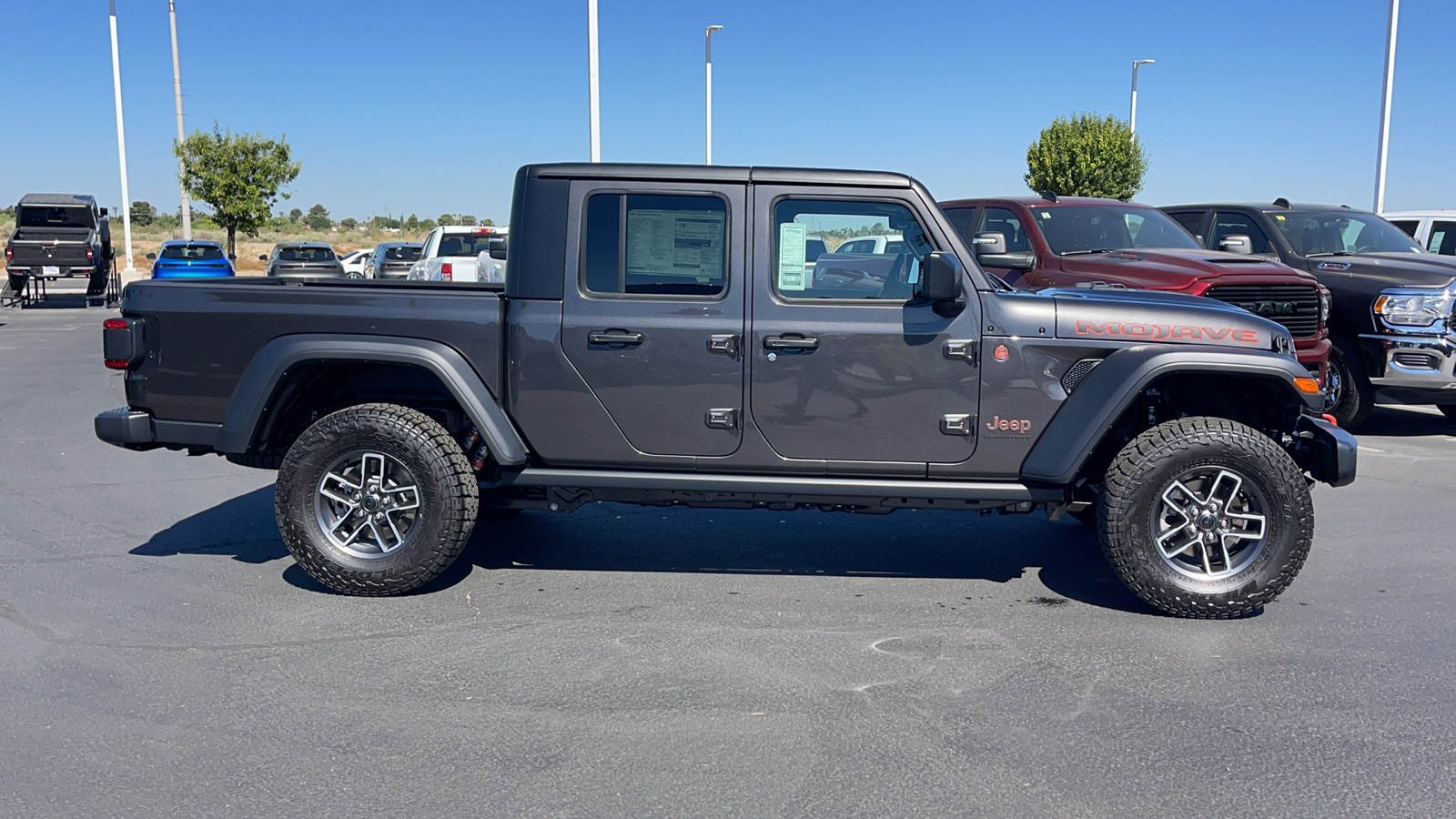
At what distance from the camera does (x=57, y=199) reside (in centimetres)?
2783

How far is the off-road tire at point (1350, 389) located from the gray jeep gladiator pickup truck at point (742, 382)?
5.29m

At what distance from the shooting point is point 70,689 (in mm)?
4180

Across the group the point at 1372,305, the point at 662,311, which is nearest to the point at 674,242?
the point at 662,311

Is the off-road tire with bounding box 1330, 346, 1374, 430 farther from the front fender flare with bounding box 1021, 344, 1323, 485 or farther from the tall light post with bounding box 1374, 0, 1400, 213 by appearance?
the tall light post with bounding box 1374, 0, 1400, 213

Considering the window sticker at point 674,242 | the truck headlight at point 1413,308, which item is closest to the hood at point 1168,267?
the truck headlight at point 1413,308

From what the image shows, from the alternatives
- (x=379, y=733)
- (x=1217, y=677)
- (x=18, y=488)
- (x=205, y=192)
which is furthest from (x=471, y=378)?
(x=205, y=192)

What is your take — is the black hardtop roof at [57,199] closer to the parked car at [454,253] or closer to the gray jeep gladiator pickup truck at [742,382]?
the parked car at [454,253]

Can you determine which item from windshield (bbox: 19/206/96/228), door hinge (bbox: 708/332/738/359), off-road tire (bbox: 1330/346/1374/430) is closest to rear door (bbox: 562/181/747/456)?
door hinge (bbox: 708/332/738/359)

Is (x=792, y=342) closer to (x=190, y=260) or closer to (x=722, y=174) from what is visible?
(x=722, y=174)

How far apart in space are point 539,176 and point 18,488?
179 inches

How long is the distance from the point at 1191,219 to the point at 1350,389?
8.83 feet

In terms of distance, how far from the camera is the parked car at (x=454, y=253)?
48.3ft

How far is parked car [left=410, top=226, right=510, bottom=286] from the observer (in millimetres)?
14727

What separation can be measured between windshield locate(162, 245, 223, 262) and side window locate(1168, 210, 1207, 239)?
2182 cm
